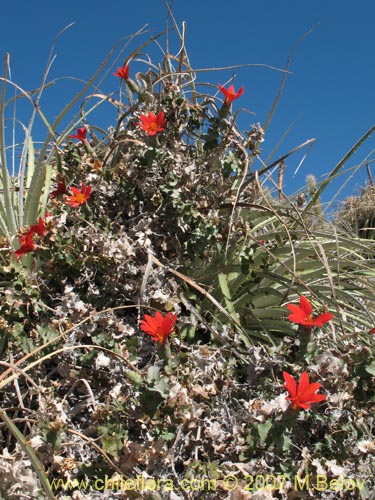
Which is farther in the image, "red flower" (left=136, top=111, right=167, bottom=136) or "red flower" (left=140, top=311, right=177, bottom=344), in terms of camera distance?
"red flower" (left=136, top=111, right=167, bottom=136)

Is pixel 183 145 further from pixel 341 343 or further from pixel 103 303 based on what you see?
pixel 341 343

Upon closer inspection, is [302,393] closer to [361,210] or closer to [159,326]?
[159,326]

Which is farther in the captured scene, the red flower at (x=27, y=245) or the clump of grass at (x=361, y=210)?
the clump of grass at (x=361, y=210)

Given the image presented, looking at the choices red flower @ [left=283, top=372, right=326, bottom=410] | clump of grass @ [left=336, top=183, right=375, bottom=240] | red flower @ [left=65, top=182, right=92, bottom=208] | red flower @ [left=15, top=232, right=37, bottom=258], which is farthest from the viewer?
clump of grass @ [left=336, top=183, right=375, bottom=240]

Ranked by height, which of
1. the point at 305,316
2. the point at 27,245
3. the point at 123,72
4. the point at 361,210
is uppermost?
the point at 361,210

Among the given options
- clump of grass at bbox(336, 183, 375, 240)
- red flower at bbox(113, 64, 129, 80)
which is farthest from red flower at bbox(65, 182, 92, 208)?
clump of grass at bbox(336, 183, 375, 240)

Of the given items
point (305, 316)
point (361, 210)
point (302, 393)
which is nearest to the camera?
point (302, 393)

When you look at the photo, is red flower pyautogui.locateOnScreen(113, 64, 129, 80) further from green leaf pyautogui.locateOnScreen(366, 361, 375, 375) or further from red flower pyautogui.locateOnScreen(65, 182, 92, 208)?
green leaf pyautogui.locateOnScreen(366, 361, 375, 375)

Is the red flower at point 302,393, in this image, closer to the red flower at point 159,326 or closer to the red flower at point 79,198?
the red flower at point 159,326

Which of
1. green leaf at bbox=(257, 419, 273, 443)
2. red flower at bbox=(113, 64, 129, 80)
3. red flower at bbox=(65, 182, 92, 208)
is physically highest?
red flower at bbox=(113, 64, 129, 80)

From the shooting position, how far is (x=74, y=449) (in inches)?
59.3

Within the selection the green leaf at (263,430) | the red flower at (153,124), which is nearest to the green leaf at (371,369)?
the green leaf at (263,430)

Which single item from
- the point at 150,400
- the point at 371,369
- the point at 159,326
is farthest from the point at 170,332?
the point at 371,369

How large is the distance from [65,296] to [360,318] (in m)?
1.09
